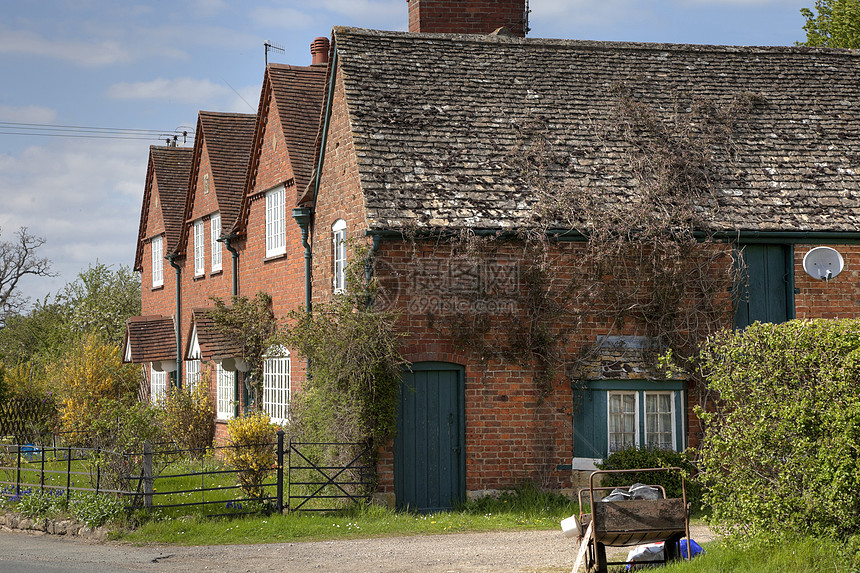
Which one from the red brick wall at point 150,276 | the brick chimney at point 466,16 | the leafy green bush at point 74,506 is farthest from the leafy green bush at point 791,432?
the red brick wall at point 150,276

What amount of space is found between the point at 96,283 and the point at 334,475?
3323cm

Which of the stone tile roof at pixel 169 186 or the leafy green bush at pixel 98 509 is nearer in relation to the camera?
the leafy green bush at pixel 98 509

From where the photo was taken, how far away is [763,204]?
16.4 metres

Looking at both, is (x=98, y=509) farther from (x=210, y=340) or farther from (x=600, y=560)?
(x=210, y=340)

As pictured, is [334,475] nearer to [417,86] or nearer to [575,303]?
[575,303]

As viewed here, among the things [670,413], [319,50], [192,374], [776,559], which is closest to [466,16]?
[319,50]

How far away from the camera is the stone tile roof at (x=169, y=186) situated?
95.5 feet

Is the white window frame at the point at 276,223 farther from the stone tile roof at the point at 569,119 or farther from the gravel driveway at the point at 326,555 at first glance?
the gravel driveway at the point at 326,555

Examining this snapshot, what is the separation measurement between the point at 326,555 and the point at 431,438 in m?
3.80

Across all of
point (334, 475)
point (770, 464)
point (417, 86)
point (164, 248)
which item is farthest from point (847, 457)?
point (164, 248)

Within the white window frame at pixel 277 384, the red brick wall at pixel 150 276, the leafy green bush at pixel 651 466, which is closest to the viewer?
the leafy green bush at pixel 651 466

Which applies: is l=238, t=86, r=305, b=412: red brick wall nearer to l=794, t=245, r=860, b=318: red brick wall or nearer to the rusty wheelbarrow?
l=794, t=245, r=860, b=318: red brick wall

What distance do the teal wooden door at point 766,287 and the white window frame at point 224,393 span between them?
12.1 meters

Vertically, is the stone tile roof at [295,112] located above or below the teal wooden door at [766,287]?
above
